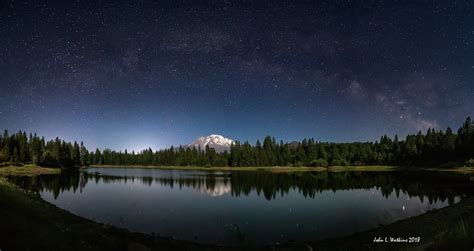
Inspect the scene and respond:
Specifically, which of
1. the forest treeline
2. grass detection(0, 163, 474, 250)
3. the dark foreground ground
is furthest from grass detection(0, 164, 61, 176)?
grass detection(0, 163, 474, 250)

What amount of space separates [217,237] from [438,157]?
6443 inches

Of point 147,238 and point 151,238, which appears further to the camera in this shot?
point 151,238

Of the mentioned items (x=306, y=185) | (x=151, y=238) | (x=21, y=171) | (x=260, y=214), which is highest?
(x=21, y=171)

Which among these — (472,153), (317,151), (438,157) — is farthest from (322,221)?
(317,151)

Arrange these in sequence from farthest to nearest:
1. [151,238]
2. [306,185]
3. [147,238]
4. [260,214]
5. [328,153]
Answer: [328,153] → [306,185] → [260,214] → [151,238] → [147,238]

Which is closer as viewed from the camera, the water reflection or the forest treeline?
the water reflection

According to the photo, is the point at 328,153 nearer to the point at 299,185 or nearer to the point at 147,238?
the point at 299,185

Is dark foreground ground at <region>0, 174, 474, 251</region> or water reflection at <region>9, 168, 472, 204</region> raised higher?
dark foreground ground at <region>0, 174, 474, 251</region>

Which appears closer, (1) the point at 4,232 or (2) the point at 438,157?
(1) the point at 4,232

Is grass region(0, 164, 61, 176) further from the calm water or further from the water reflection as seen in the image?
the calm water

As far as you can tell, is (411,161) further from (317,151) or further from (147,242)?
(147,242)

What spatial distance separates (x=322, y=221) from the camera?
32906mm

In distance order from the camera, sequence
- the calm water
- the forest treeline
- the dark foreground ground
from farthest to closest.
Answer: the forest treeline, the calm water, the dark foreground ground

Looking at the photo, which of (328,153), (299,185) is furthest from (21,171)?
(328,153)
